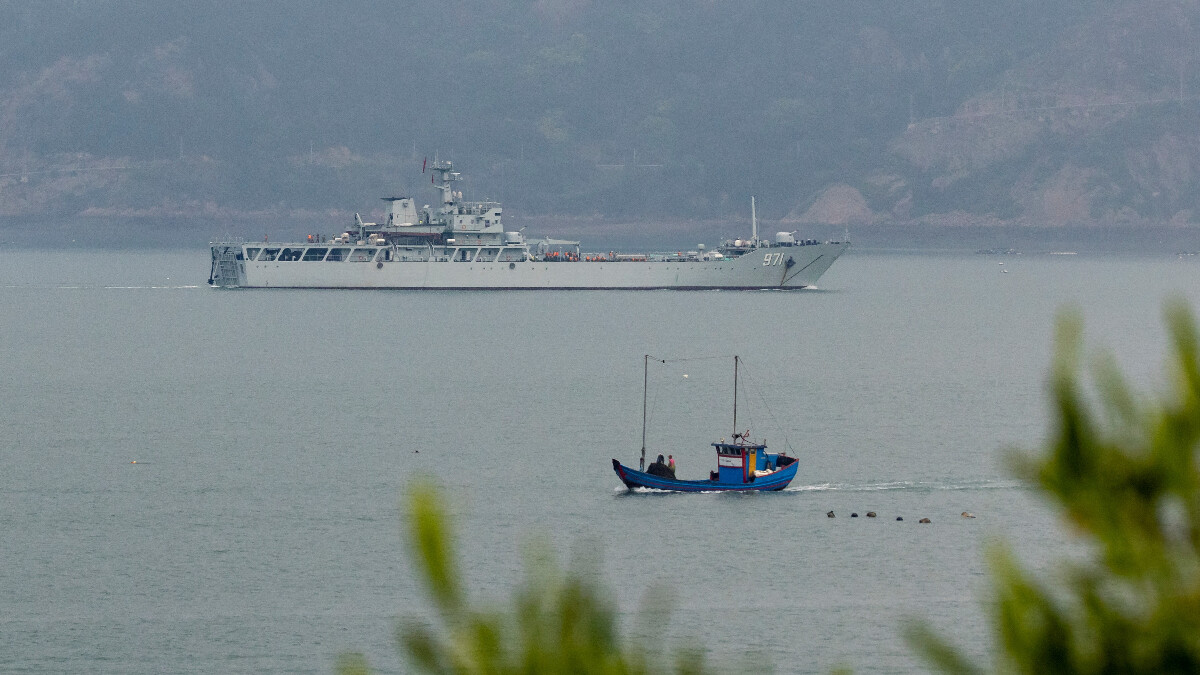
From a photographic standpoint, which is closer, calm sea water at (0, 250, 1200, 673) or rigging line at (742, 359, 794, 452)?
calm sea water at (0, 250, 1200, 673)

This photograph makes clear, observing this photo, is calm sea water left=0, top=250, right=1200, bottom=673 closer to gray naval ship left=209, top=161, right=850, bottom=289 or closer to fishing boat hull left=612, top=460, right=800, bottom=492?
fishing boat hull left=612, top=460, right=800, bottom=492

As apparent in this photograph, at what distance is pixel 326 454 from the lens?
61.7 metres

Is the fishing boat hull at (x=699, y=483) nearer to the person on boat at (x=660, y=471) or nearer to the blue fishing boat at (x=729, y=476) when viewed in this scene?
the blue fishing boat at (x=729, y=476)

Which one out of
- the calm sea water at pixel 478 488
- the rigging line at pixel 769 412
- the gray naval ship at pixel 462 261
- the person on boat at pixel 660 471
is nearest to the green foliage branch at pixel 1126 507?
the calm sea water at pixel 478 488

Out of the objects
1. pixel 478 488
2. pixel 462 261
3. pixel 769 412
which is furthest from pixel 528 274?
pixel 478 488

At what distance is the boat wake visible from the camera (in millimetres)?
53312

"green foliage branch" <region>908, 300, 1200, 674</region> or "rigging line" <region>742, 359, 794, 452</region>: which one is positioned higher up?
"rigging line" <region>742, 359, 794, 452</region>

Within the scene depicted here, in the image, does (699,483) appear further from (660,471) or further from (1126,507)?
(1126,507)

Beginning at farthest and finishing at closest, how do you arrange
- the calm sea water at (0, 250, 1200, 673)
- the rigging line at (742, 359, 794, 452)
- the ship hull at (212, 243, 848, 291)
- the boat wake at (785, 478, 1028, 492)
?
the ship hull at (212, 243, 848, 291), the rigging line at (742, 359, 794, 452), the boat wake at (785, 478, 1028, 492), the calm sea water at (0, 250, 1200, 673)

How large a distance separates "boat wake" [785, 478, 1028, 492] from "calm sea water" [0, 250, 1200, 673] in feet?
0.63

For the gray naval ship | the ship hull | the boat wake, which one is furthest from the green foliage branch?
the ship hull

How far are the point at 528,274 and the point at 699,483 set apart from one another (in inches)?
3894

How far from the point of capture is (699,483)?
5200 centimetres

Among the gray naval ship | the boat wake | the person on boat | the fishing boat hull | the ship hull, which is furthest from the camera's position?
the ship hull
